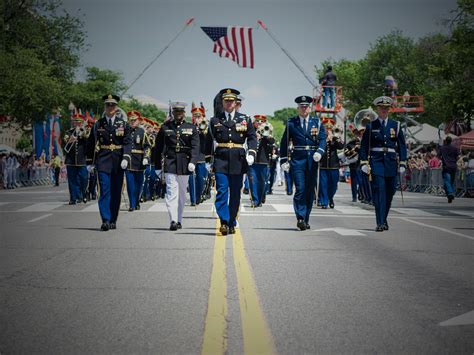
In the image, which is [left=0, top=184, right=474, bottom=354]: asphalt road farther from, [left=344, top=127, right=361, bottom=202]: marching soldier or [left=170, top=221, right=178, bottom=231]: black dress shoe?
[left=344, top=127, right=361, bottom=202]: marching soldier

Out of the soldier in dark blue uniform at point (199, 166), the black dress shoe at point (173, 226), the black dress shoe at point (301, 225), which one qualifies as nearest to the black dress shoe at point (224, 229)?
the black dress shoe at point (173, 226)

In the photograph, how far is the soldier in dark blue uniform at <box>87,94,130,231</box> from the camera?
1428 cm

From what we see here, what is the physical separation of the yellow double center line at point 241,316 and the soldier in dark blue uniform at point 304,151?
4947 millimetres

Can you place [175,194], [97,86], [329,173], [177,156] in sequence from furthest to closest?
1. [97,86]
2. [329,173]
3. [177,156]
4. [175,194]

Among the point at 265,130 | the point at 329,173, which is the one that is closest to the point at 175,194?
the point at 329,173

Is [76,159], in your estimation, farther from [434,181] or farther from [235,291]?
[434,181]

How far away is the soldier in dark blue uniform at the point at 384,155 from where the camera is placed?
579 inches

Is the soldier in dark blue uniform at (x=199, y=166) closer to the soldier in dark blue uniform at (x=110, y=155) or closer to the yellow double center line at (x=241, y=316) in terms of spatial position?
the soldier in dark blue uniform at (x=110, y=155)

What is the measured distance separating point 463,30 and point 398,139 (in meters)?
10.4

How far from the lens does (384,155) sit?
14805mm

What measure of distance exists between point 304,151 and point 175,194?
2.34 meters

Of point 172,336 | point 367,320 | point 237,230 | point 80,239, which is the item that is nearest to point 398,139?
point 237,230

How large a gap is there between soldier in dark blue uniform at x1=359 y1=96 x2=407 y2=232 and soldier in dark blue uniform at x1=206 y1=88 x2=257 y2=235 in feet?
8.02

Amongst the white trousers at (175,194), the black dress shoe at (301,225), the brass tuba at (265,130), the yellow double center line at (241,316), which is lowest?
the yellow double center line at (241,316)
